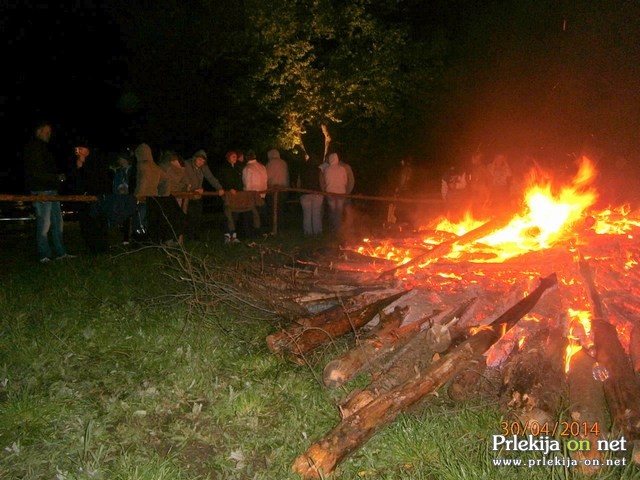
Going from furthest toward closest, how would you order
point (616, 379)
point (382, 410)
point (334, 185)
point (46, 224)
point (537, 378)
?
point (334, 185) < point (46, 224) < point (537, 378) < point (616, 379) < point (382, 410)

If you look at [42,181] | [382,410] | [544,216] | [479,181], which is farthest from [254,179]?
[382,410]

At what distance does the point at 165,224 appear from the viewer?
10.2m

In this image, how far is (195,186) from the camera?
11664 millimetres

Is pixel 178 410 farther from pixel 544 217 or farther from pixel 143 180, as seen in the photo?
pixel 143 180

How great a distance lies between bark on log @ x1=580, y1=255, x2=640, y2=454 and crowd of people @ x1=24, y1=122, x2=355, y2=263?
5304 mm

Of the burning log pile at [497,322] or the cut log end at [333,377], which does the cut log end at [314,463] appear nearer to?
the burning log pile at [497,322]

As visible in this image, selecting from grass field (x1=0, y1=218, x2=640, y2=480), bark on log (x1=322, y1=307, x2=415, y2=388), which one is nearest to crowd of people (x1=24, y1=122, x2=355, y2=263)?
grass field (x1=0, y1=218, x2=640, y2=480)

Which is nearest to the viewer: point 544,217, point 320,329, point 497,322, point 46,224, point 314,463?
point 314,463

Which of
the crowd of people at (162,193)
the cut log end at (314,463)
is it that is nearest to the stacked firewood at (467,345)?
the cut log end at (314,463)

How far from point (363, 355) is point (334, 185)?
29.5 ft

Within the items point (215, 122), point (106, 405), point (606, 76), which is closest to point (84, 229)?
point (106, 405)

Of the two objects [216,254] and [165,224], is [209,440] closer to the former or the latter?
[216,254]

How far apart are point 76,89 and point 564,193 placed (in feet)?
77.2

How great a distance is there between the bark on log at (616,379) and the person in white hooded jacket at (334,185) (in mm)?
8615
